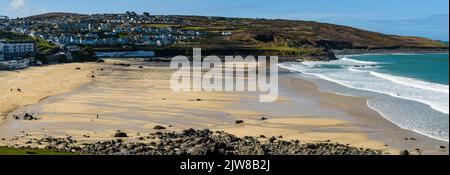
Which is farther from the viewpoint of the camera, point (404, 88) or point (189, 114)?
point (404, 88)

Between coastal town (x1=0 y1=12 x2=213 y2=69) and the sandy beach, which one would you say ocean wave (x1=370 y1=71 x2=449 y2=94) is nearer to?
the sandy beach

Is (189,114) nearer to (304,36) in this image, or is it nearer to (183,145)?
(183,145)

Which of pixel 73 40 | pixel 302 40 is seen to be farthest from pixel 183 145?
pixel 302 40

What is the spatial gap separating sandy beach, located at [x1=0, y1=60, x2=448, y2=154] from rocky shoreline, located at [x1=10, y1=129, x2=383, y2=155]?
45.4 inches

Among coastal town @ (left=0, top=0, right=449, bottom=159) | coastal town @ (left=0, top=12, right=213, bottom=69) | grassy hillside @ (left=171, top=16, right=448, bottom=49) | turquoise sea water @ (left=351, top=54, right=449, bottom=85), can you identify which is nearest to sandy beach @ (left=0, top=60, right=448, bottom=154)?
coastal town @ (left=0, top=0, right=449, bottom=159)

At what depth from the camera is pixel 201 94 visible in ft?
132

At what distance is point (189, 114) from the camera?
30.3 meters

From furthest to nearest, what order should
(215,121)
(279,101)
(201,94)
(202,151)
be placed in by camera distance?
(201,94)
(279,101)
(215,121)
(202,151)

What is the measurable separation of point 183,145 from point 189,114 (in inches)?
476

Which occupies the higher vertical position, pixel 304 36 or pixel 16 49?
pixel 304 36

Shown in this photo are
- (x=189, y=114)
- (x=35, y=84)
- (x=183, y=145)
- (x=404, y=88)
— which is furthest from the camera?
(x=35, y=84)
